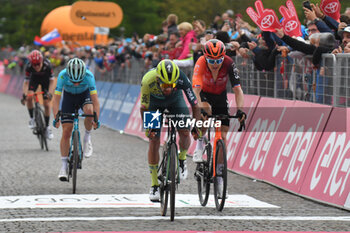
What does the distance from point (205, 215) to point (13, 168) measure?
230 inches

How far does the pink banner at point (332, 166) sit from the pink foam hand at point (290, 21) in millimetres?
2344

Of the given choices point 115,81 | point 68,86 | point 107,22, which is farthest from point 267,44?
point 107,22

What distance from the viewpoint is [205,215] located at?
372 inches

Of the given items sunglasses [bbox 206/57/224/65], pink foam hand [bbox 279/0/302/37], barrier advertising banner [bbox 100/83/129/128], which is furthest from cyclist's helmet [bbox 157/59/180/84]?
barrier advertising banner [bbox 100/83/129/128]

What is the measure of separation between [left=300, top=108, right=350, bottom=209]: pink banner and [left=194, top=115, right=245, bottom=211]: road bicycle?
128 cm

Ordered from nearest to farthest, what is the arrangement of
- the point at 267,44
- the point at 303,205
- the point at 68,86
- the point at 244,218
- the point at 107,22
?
the point at 244,218, the point at 303,205, the point at 68,86, the point at 267,44, the point at 107,22

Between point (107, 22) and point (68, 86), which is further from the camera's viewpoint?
point (107, 22)

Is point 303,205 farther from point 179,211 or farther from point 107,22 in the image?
point 107,22

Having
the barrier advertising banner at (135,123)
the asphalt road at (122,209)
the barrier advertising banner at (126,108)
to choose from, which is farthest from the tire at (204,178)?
the barrier advertising banner at (126,108)

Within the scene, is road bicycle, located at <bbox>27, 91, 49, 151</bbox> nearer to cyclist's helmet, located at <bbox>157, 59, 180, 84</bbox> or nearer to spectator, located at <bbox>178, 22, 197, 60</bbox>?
spectator, located at <bbox>178, 22, 197, 60</bbox>

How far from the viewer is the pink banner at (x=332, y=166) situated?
9914 mm

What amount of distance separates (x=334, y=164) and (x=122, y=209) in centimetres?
262

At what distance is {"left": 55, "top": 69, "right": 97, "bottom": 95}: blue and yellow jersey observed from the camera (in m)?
12.2

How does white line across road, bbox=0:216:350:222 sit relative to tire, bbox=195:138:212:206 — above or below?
below
